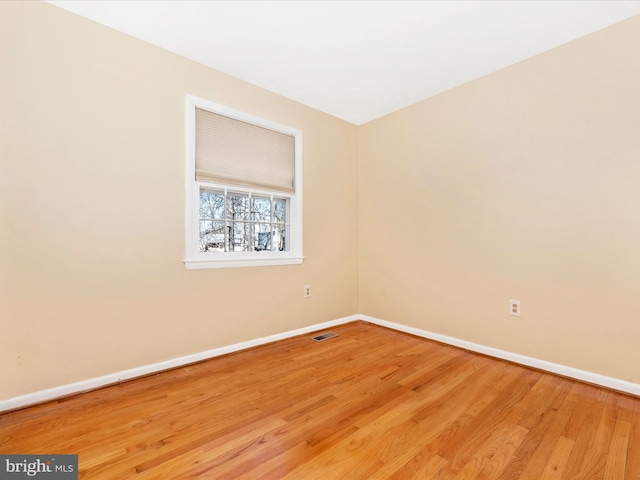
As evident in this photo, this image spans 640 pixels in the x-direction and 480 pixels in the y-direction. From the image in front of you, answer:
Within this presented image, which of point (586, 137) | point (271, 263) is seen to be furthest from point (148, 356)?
point (586, 137)

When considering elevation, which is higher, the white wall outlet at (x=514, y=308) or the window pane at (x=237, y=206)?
the window pane at (x=237, y=206)

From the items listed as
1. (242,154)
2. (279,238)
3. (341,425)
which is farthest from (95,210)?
(341,425)

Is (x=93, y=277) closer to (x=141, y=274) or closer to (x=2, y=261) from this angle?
(x=141, y=274)

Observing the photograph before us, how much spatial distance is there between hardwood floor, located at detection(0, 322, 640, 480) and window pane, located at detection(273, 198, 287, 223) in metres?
1.43

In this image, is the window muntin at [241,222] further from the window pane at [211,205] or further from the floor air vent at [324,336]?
the floor air vent at [324,336]

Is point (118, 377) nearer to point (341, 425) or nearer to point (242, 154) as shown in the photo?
point (341, 425)

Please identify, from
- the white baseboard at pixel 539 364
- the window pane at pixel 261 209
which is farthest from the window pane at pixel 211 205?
the white baseboard at pixel 539 364

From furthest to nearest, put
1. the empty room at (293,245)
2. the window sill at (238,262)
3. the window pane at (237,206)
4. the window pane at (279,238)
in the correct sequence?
the window pane at (279,238), the window pane at (237,206), the window sill at (238,262), the empty room at (293,245)

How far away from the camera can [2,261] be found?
174cm

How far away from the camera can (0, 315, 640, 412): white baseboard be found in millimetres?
1832

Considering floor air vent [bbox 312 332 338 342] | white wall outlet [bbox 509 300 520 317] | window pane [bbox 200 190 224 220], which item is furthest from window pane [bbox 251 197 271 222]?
white wall outlet [bbox 509 300 520 317]

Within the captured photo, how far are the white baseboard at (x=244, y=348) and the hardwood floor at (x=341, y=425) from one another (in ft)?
0.23

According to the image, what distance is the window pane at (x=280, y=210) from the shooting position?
312cm

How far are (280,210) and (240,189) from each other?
0.52m
